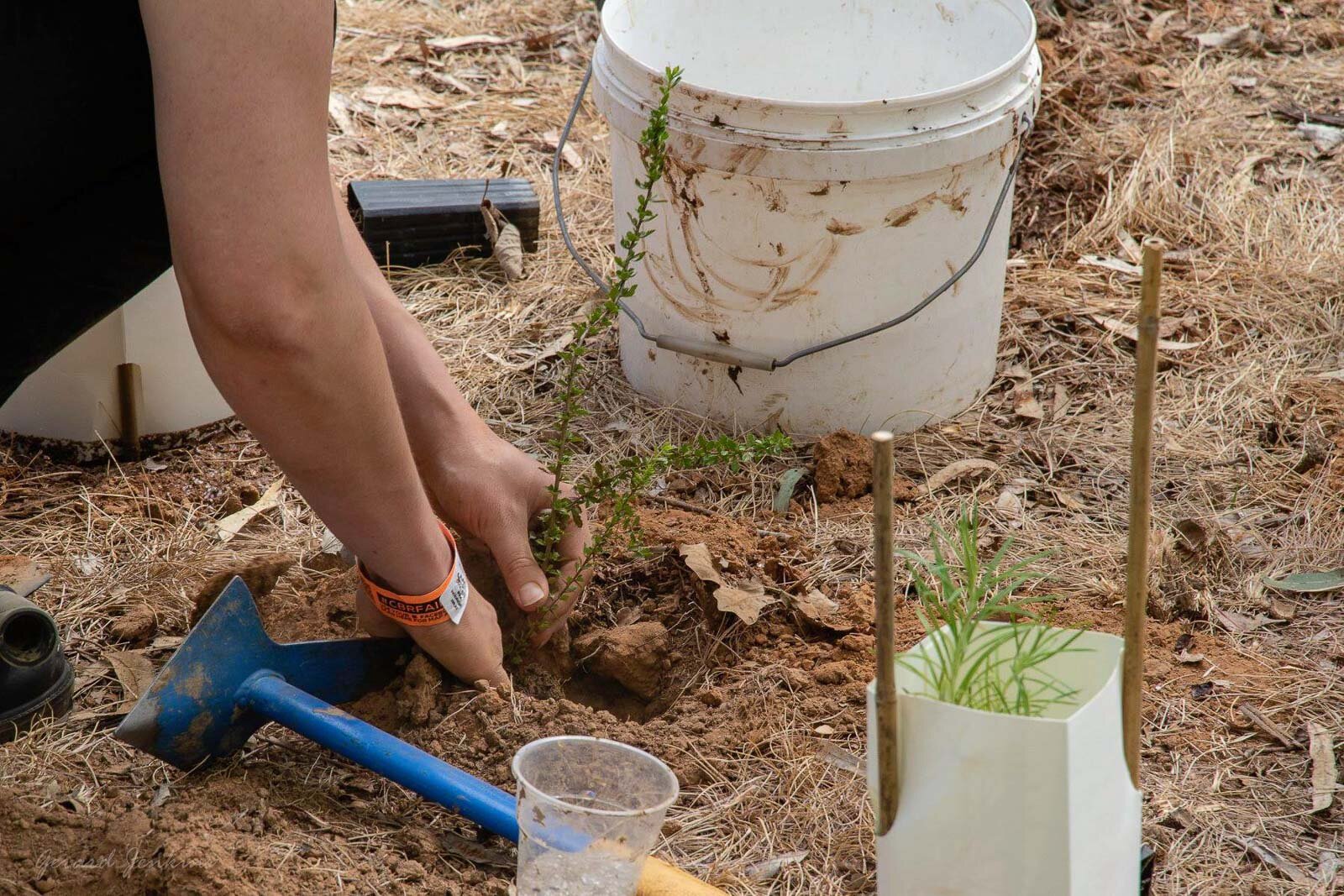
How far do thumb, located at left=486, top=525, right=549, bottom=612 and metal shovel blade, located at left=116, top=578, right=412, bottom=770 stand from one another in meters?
0.20

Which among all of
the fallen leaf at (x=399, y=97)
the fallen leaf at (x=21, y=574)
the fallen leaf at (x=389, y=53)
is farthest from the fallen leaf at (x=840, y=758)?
the fallen leaf at (x=389, y=53)

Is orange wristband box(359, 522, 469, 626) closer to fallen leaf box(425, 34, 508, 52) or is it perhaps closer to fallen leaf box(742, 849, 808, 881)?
fallen leaf box(742, 849, 808, 881)

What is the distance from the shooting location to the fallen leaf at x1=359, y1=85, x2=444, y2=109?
4223mm

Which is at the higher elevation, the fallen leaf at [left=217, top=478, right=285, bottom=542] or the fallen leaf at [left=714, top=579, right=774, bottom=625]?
the fallen leaf at [left=714, top=579, right=774, bottom=625]

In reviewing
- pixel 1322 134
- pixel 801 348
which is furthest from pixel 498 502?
pixel 1322 134

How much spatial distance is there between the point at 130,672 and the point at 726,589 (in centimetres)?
98

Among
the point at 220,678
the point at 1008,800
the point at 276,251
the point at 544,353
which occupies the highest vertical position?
the point at 276,251

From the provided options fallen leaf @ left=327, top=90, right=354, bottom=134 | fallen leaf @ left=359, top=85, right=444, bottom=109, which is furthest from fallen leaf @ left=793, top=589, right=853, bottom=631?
fallen leaf @ left=359, top=85, right=444, bottom=109

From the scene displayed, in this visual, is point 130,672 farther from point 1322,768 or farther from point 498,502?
point 1322,768

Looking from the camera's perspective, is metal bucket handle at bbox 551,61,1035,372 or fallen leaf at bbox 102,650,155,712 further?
metal bucket handle at bbox 551,61,1035,372

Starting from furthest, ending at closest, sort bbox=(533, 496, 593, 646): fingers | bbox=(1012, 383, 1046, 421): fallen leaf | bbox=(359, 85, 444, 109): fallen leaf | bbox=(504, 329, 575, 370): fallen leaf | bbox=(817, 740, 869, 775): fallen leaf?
bbox=(359, 85, 444, 109): fallen leaf
bbox=(504, 329, 575, 370): fallen leaf
bbox=(1012, 383, 1046, 421): fallen leaf
bbox=(533, 496, 593, 646): fingers
bbox=(817, 740, 869, 775): fallen leaf

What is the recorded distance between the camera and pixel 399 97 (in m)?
4.25

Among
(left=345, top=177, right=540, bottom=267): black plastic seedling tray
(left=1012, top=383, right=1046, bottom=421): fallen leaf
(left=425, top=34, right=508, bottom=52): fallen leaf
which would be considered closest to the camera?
(left=1012, top=383, right=1046, bottom=421): fallen leaf

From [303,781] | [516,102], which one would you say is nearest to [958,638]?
[303,781]
